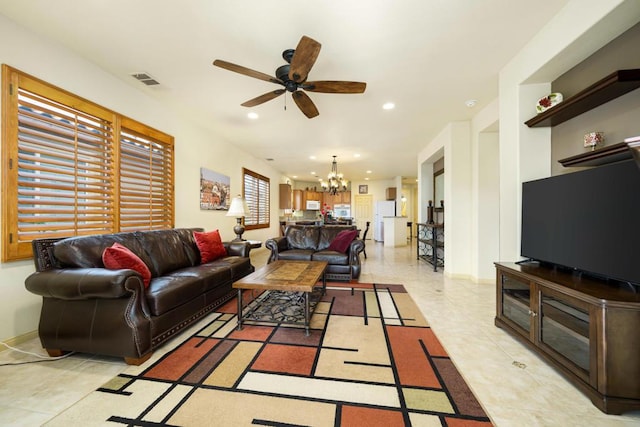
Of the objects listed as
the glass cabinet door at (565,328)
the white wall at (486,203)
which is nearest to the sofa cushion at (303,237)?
the white wall at (486,203)

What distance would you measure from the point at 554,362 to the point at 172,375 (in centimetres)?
263

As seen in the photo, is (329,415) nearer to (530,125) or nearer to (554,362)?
→ (554,362)

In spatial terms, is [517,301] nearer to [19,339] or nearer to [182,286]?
[182,286]

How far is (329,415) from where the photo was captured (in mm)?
1356

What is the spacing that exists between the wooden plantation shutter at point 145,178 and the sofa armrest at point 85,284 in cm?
132

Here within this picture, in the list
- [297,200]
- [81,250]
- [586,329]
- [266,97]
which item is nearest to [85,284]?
[81,250]

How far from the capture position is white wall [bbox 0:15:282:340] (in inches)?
82.4

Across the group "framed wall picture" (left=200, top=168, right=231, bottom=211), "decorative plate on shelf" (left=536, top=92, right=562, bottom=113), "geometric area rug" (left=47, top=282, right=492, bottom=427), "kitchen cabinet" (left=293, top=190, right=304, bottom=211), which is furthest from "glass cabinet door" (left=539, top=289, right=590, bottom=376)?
"kitchen cabinet" (left=293, top=190, right=304, bottom=211)

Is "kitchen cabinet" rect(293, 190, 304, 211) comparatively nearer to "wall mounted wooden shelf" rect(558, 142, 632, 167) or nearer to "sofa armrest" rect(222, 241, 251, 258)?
"sofa armrest" rect(222, 241, 251, 258)

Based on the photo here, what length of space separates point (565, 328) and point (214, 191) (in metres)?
5.10

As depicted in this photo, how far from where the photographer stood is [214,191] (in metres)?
4.91

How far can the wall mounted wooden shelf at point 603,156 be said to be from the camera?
5.13 feet

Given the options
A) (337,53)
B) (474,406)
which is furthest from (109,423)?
(337,53)

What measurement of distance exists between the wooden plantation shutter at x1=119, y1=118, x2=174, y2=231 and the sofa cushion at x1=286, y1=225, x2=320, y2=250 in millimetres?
2126
